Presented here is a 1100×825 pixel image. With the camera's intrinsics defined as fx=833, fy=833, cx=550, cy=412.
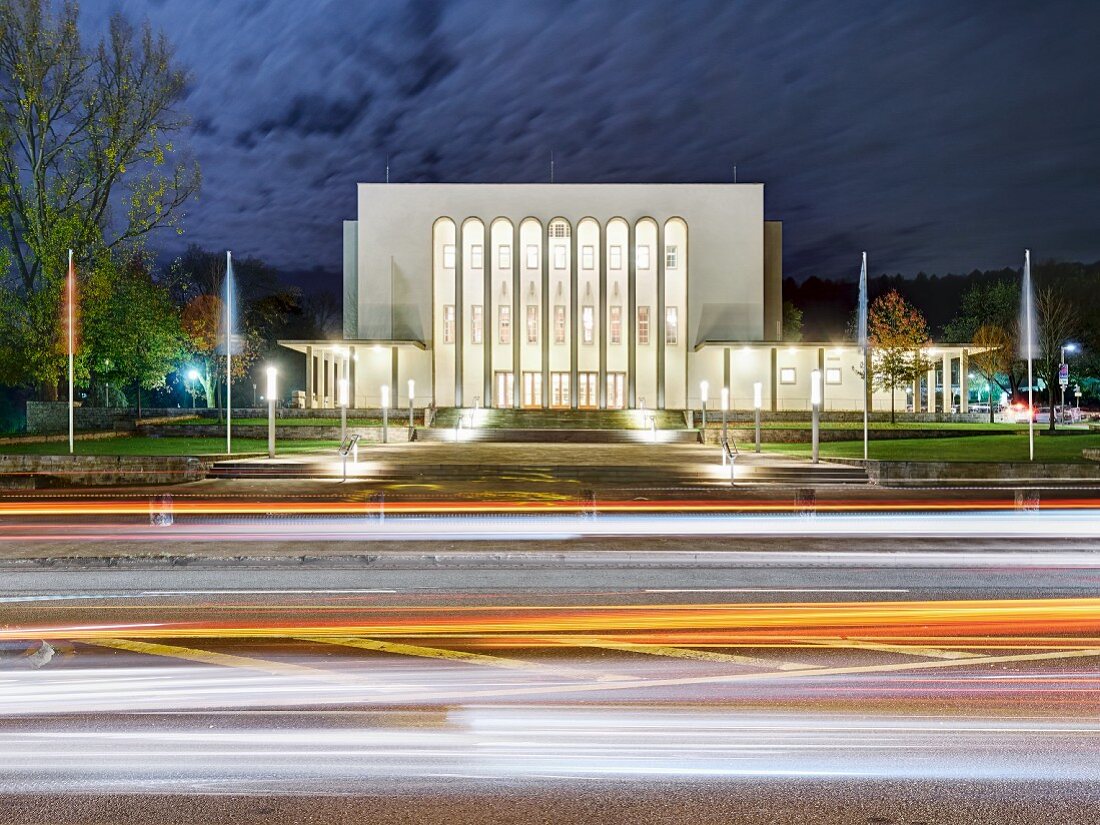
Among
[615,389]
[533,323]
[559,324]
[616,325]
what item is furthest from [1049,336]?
[533,323]

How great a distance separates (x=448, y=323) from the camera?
5488 cm

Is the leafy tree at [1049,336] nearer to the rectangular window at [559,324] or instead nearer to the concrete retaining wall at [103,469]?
the rectangular window at [559,324]

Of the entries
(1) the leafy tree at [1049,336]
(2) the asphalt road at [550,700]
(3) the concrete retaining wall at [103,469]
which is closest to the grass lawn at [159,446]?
(3) the concrete retaining wall at [103,469]

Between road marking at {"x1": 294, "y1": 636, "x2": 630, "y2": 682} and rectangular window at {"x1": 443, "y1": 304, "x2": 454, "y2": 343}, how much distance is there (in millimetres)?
48561

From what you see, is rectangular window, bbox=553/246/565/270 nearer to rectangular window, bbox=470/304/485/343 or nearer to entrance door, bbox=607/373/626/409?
rectangular window, bbox=470/304/485/343

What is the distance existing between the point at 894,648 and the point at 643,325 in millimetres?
48872

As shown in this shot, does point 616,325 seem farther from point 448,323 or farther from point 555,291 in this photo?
point 448,323

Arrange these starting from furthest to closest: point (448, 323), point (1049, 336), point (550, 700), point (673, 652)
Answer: point (448, 323) → point (1049, 336) → point (673, 652) → point (550, 700)

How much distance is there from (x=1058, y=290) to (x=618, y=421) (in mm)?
45838

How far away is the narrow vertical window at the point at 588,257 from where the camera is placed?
5488 centimetres

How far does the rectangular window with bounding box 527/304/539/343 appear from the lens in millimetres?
54875

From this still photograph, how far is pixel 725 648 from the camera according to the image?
652cm

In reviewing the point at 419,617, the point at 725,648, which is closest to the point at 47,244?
the point at 419,617

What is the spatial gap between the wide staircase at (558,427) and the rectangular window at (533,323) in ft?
37.2
